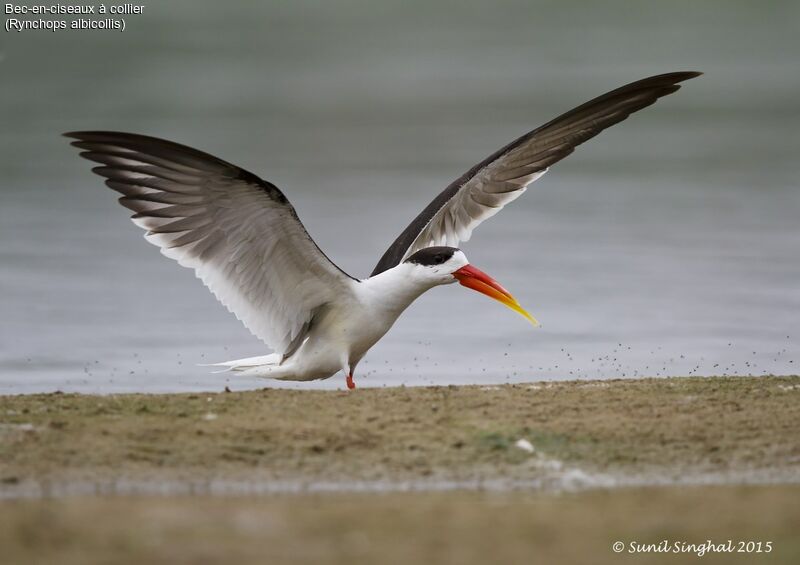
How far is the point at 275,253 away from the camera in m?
9.77

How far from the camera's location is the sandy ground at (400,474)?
627 centimetres

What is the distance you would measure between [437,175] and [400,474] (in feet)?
42.1

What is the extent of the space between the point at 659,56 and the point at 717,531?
2070cm

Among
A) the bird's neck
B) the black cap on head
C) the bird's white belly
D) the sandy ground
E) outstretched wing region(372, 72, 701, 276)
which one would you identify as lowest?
the sandy ground

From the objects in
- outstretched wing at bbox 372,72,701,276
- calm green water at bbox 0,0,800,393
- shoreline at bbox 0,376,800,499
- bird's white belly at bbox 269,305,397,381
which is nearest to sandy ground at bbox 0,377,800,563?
shoreline at bbox 0,376,800,499

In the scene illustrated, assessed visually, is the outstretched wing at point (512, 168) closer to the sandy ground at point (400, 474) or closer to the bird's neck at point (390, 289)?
the bird's neck at point (390, 289)

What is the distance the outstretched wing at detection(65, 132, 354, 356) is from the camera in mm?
9250

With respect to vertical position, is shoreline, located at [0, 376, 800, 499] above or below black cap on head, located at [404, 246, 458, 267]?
below

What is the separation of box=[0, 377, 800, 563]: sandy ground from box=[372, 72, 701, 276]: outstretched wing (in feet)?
8.00

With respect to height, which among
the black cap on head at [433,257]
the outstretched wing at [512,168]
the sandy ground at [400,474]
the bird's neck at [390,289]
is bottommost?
the sandy ground at [400,474]

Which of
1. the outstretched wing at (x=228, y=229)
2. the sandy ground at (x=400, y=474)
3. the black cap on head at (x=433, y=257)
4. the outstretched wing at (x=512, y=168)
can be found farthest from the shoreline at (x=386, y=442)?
the outstretched wing at (x=512, y=168)

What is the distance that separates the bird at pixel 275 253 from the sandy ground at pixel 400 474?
1137 mm

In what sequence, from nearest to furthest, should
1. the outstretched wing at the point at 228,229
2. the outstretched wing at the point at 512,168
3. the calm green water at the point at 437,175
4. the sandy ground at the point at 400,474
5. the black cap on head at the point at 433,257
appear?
the sandy ground at the point at 400,474 → the outstretched wing at the point at 228,229 → the black cap on head at the point at 433,257 → the outstretched wing at the point at 512,168 → the calm green water at the point at 437,175

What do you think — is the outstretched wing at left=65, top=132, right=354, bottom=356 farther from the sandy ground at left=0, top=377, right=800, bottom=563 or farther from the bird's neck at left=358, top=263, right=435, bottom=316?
the sandy ground at left=0, top=377, right=800, bottom=563
